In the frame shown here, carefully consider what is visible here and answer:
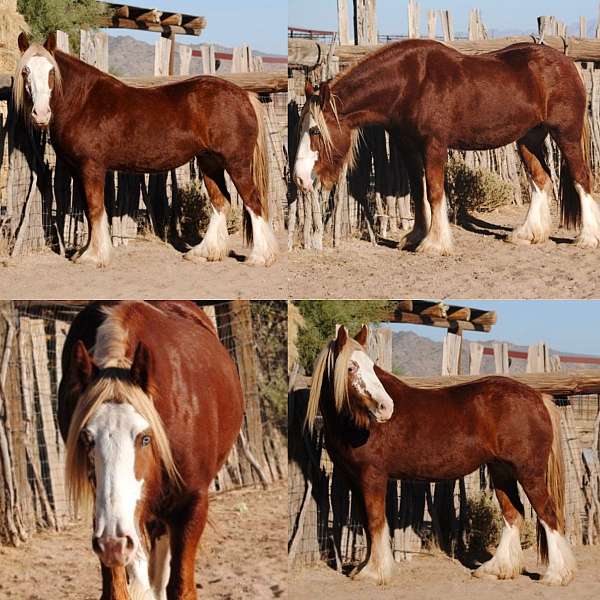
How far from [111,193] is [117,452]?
4.55 metres

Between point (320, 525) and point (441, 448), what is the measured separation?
1109 millimetres

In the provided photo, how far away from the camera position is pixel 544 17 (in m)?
9.23

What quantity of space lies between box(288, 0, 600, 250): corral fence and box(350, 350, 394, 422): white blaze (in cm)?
203

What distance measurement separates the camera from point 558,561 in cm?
657

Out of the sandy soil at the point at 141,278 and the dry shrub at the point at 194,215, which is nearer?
the sandy soil at the point at 141,278

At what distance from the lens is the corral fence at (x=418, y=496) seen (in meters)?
6.86

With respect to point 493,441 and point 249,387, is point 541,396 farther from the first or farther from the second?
point 249,387

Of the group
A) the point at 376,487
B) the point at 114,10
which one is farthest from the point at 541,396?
the point at 114,10

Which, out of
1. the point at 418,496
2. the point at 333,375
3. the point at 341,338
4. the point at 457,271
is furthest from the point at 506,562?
the point at 457,271

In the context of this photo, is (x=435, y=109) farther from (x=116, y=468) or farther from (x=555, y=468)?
(x=116, y=468)

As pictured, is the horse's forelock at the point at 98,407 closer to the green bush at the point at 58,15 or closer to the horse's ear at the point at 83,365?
the horse's ear at the point at 83,365

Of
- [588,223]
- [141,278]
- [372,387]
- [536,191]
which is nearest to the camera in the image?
[372,387]

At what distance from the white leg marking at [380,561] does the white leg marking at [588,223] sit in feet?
10.2

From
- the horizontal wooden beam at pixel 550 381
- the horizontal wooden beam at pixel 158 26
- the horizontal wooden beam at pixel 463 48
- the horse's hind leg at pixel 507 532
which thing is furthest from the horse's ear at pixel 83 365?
the horizontal wooden beam at pixel 158 26
